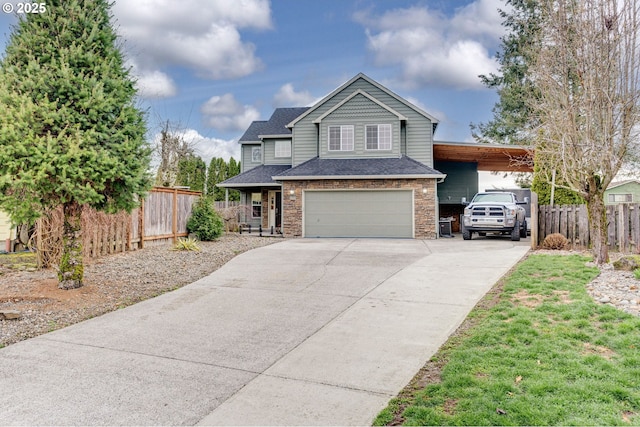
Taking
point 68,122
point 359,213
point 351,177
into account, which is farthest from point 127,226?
point 359,213

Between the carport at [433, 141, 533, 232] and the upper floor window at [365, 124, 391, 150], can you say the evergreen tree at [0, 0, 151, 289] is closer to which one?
the upper floor window at [365, 124, 391, 150]

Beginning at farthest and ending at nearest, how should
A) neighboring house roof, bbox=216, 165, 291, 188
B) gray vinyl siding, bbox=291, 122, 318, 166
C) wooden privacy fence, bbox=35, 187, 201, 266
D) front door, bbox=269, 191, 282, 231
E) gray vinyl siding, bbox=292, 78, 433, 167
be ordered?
front door, bbox=269, 191, 282, 231 → neighboring house roof, bbox=216, 165, 291, 188 → gray vinyl siding, bbox=291, 122, 318, 166 → gray vinyl siding, bbox=292, 78, 433, 167 → wooden privacy fence, bbox=35, 187, 201, 266

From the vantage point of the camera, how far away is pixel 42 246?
363 inches

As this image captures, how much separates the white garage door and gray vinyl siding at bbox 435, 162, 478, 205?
6.68 meters

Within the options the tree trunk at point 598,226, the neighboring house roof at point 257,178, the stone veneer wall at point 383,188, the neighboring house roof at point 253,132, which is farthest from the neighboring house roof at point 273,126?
the tree trunk at point 598,226

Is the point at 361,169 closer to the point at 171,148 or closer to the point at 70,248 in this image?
the point at 70,248

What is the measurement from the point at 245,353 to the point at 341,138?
15.3m

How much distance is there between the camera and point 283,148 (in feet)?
76.3

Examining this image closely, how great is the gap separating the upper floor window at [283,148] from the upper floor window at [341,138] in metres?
4.75

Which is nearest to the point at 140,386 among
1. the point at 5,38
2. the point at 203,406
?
the point at 203,406

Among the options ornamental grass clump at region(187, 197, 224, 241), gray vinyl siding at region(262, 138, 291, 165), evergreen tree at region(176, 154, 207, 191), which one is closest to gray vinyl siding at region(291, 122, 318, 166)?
gray vinyl siding at region(262, 138, 291, 165)

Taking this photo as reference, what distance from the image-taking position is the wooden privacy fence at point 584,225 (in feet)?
34.4

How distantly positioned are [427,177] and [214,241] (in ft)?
29.3

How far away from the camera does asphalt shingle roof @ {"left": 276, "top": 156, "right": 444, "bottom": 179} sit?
16.8m
